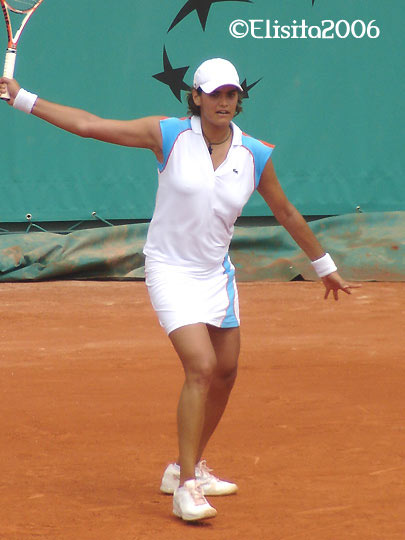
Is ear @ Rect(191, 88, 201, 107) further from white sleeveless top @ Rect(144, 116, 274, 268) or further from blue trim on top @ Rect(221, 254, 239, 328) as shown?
blue trim on top @ Rect(221, 254, 239, 328)

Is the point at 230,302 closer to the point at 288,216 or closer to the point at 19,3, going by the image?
the point at 288,216

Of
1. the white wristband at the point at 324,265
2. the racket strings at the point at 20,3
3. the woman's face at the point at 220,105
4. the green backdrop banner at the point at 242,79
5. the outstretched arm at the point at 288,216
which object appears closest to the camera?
the woman's face at the point at 220,105

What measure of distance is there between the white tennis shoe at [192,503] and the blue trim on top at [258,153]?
1213 mm

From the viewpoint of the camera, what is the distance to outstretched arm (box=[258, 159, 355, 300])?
4.24 meters

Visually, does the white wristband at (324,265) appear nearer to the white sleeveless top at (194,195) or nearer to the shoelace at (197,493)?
the white sleeveless top at (194,195)

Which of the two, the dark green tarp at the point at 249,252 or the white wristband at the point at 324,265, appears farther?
the dark green tarp at the point at 249,252

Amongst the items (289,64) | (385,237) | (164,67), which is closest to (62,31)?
(164,67)

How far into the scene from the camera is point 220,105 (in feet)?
13.2

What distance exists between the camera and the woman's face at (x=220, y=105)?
401 cm

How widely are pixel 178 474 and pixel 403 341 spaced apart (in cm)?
377

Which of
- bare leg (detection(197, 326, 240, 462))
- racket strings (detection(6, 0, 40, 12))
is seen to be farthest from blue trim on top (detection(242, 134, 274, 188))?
racket strings (detection(6, 0, 40, 12))

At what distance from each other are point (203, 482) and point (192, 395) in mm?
507

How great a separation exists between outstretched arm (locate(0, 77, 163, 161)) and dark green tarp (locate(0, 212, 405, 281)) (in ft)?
21.8

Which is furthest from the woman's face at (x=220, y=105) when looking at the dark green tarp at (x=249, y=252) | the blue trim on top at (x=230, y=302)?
the dark green tarp at (x=249, y=252)
